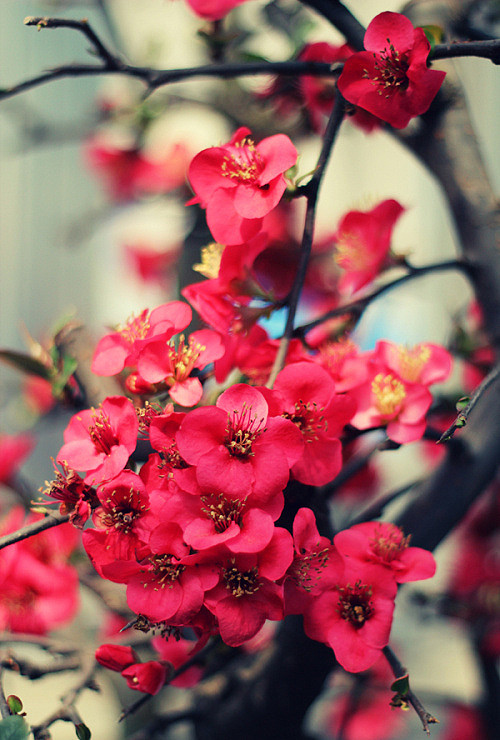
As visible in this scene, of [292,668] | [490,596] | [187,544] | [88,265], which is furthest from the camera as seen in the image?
[88,265]

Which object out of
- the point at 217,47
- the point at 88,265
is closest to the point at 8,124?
the point at 88,265

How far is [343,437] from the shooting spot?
0.32 m

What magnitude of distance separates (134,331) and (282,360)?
76mm

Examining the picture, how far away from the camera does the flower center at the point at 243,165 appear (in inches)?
11.3

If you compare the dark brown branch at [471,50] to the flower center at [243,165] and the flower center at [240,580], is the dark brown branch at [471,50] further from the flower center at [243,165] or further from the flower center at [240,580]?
the flower center at [240,580]

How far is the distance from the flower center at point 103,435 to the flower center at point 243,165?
132 millimetres

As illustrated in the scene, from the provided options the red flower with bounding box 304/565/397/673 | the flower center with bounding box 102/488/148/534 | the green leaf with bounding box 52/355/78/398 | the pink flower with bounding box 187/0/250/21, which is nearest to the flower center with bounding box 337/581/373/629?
the red flower with bounding box 304/565/397/673

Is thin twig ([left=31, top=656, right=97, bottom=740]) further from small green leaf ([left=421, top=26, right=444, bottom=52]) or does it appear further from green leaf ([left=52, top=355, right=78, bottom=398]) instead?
small green leaf ([left=421, top=26, right=444, bottom=52])

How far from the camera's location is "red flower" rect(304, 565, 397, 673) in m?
0.25

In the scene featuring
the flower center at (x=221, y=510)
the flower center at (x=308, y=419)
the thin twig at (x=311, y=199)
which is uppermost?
the thin twig at (x=311, y=199)

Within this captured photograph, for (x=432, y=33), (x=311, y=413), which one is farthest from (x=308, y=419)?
(x=432, y=33)

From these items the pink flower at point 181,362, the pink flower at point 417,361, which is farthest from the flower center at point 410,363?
the pink flower at point 181,362

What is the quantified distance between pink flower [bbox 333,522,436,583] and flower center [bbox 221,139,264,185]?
178mm

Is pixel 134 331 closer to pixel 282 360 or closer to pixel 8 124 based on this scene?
pixel 282 360
